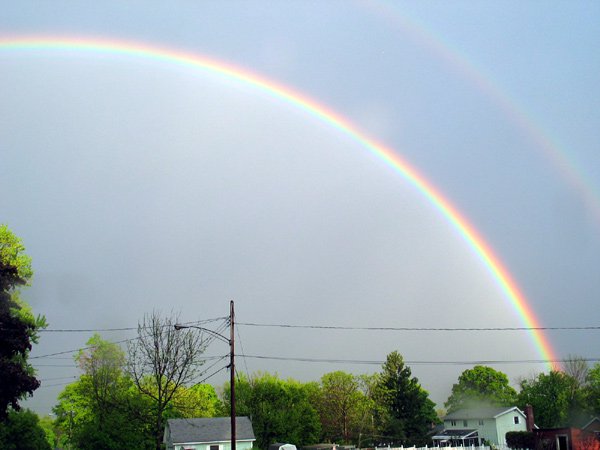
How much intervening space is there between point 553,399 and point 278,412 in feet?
166

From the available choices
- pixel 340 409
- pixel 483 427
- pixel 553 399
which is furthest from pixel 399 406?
pixel 553 399

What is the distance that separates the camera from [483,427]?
10488cm

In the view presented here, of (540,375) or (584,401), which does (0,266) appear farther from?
(540,375)

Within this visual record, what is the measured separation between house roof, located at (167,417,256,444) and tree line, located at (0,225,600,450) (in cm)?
201

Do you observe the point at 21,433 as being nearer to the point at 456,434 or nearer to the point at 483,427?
the point at 456,434

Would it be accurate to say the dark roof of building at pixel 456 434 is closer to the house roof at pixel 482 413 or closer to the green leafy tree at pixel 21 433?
the house roof at pixel 482 413

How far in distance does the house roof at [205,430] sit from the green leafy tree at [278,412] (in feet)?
18.3

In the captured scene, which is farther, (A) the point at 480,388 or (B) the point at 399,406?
(A) the point at 480,388

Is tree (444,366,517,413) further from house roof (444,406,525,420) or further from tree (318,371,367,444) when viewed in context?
tree (318,371,367,444)

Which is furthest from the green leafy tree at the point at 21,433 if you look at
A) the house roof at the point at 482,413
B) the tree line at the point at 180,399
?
the house roof at the point at 482,413

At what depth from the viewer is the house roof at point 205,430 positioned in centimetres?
6781

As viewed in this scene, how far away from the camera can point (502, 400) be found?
5763 inches

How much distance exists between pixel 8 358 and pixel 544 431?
173ft

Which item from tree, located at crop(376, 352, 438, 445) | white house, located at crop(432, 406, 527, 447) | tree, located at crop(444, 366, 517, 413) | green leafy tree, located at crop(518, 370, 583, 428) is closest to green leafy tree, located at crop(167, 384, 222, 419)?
tree, located at crop(376, 352, 438, 445)
